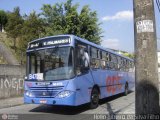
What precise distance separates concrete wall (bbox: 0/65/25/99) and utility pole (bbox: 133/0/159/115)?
1387 centimetres

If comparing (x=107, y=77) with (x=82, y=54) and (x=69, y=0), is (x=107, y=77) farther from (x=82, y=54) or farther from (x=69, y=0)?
(x=69, y=0)

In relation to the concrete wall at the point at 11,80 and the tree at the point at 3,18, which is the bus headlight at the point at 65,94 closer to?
the concrete wall at the point at 11,80

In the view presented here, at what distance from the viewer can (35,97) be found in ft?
36.3

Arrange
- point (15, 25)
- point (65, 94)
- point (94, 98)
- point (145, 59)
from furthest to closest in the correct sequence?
1. point (15, 25)
2. point (94, 98)
3. point (65, 94)
4. point (145, 59)

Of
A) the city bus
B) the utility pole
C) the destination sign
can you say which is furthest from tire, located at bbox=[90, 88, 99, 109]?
the utility pole

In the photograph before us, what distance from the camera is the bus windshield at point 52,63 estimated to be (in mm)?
10609

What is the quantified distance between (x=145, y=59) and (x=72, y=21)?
80.6 ft

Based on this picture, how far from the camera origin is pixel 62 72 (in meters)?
10.7

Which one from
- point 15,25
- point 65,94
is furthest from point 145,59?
point 15,25

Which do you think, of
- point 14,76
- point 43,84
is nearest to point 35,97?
point 43,84

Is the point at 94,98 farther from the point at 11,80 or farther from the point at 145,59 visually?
the point at 145,59

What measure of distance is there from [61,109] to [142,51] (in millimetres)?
9371

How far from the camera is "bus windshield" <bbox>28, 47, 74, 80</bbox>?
1061 centimetres

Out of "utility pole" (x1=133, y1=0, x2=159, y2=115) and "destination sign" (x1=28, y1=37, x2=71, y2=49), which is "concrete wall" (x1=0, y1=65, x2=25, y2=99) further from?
"utility pole" (x1=133, y1=0, x2=159, y2=115)
